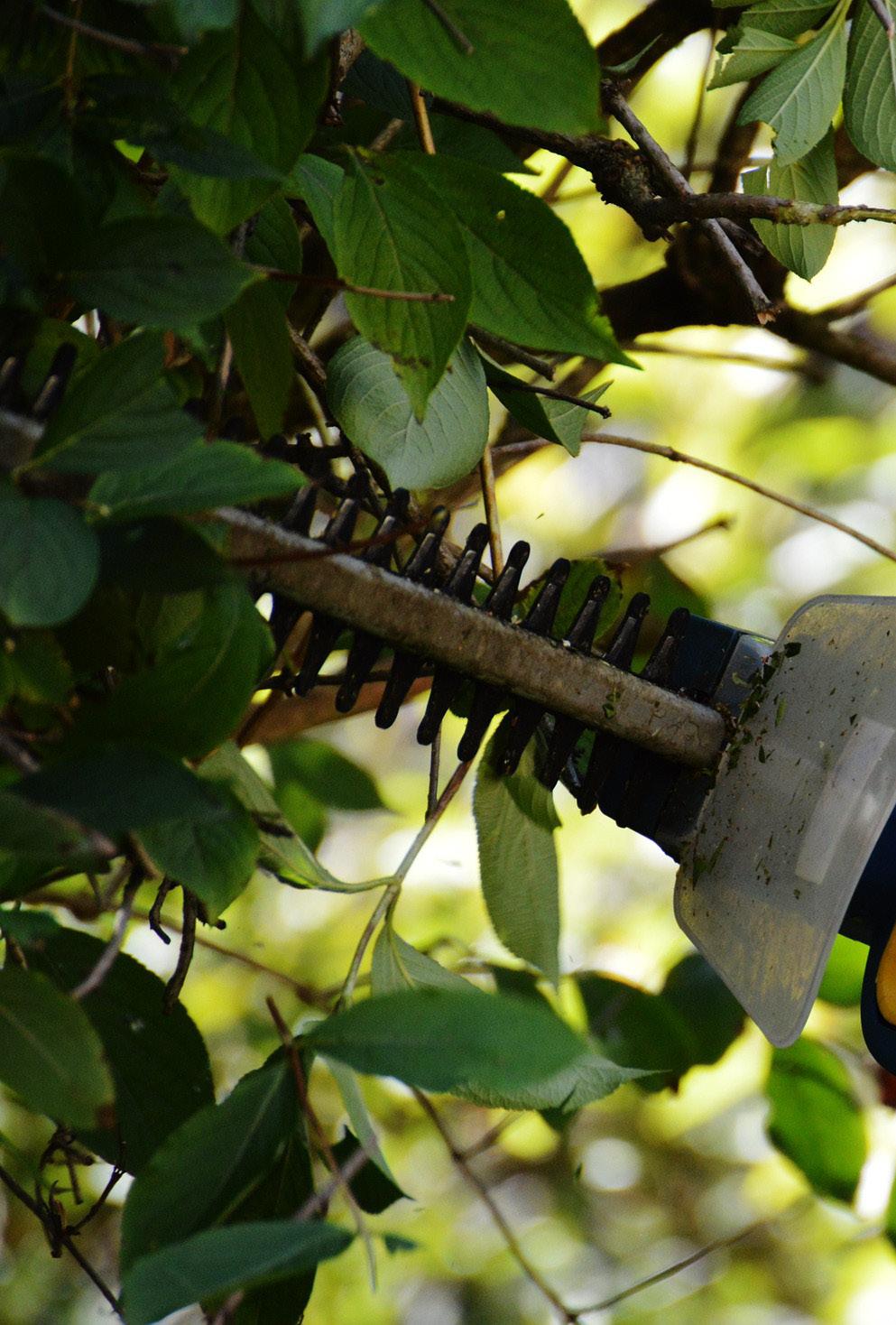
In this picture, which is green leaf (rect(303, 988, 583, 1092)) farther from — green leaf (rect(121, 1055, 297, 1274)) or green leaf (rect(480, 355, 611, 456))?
green leaf (rect(480, 355, 611, 456))

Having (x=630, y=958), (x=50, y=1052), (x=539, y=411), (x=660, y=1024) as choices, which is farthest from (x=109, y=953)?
(x=630, y=958)

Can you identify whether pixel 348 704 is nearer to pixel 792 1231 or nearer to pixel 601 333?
pixel 601 333

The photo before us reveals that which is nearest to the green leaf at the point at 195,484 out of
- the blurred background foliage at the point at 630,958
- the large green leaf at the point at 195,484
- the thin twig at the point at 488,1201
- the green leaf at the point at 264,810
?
the large green leaf at the point at 195,484

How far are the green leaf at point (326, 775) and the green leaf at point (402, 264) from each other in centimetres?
48

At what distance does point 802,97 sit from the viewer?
1.18ft

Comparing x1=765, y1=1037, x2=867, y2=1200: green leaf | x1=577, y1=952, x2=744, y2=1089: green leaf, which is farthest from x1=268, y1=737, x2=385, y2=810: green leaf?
x1=765, y1=1037, x2=867, y2=1200: green leaf

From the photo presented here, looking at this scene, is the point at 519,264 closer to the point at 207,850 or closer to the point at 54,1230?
the point at 207,850

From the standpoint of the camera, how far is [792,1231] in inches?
64.6

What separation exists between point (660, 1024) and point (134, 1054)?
0.45m

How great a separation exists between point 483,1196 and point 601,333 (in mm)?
289

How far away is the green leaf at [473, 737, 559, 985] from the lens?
395mm

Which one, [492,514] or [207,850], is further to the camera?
[492,514]

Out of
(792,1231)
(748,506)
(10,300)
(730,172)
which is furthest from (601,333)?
(792,1231)

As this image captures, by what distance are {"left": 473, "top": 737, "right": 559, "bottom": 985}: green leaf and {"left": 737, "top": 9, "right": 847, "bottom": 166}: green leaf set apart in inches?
8.4
